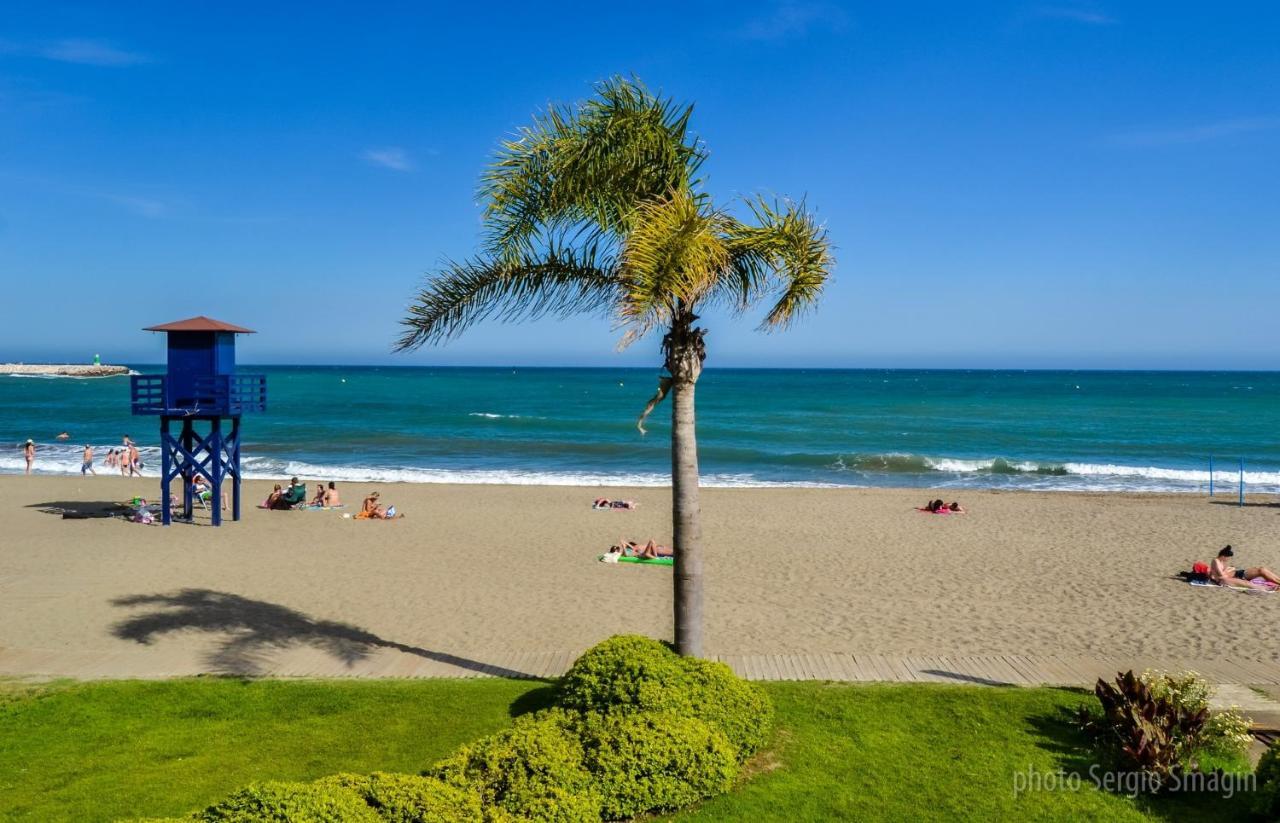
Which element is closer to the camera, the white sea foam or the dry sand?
the dry sand

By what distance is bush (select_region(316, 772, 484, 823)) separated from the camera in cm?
542

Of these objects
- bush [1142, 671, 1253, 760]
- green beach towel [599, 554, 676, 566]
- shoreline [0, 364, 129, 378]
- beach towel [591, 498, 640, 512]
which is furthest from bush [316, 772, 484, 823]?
shoreline [0, 364, 129, 378]

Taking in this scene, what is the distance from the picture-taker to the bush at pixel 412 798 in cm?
542

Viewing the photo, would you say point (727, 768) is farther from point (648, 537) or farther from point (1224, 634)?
point (648, 537)

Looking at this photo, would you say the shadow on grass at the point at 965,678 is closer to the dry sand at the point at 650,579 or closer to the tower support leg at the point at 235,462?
the dry sand at the point at 650,579

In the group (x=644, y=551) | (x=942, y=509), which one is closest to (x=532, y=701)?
(x=644, y=551)

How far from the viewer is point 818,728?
8117 mm

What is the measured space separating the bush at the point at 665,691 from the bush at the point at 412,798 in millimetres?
1756

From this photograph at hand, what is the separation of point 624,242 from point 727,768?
4472 mm

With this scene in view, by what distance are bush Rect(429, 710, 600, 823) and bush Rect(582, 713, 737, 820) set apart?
163mm

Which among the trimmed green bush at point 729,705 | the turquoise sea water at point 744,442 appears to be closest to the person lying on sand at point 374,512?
the turquoise sea water at point 744,442

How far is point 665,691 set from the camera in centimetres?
730

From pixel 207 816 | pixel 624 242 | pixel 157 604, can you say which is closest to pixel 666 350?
pixel 624 242

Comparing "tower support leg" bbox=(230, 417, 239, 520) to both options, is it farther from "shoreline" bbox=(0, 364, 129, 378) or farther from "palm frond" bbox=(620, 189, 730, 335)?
"shoreline" bbox=(0, 364, 129, 378)
